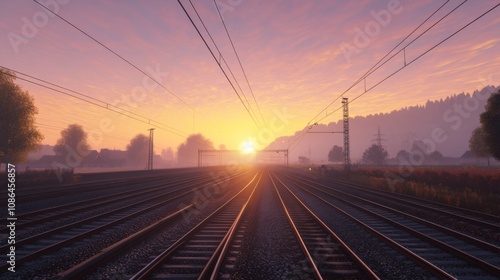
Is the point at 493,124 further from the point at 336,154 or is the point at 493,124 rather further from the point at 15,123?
the point at 336,154

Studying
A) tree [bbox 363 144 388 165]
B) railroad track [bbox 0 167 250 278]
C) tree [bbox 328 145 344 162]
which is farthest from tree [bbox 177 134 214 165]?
railroad track [bbox 0 167 250 278]

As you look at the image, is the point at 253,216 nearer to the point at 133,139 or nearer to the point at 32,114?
the point at 32,114

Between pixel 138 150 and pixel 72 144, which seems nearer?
pixel 72 144

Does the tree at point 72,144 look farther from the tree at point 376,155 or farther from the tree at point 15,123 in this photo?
the tree at point 376,155

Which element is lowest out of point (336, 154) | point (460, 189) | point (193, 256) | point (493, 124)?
point (193, 256)

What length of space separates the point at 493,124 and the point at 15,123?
63.6m

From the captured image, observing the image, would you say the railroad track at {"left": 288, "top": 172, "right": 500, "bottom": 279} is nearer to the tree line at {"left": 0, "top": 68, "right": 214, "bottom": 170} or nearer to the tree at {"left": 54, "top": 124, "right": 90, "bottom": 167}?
the tree line at {"left": 0, "top": 68, "right": 214, "bottom": 170}

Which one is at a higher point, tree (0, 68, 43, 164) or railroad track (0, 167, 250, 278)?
tree (0, 68, 43, 164)

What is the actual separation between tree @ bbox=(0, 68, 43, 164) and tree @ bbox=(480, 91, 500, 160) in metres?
62.4

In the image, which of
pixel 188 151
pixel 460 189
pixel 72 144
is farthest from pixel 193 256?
pixel 188 151

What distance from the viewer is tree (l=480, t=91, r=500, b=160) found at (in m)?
36.8

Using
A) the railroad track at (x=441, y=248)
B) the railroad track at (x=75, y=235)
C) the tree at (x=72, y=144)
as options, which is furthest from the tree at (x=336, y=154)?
the railroad track at (x=75, y=235)

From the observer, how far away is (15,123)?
1730 inches

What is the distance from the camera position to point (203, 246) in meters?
8.91
